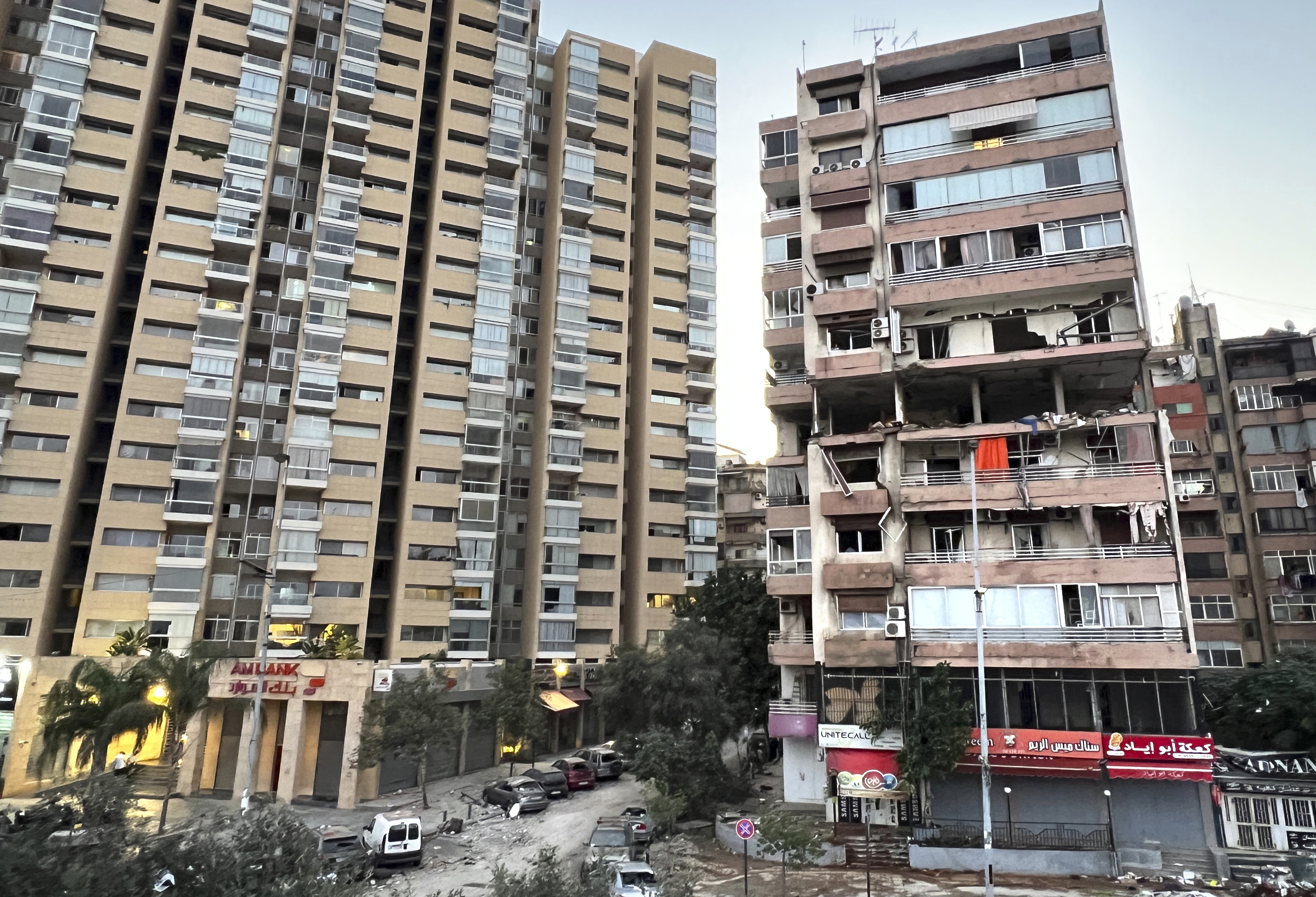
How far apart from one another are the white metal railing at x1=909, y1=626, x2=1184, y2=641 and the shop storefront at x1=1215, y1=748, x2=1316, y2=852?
4811 mm

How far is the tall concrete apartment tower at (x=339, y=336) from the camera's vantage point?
49281 mm

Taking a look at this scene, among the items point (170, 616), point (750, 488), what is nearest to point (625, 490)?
point (750, 488)

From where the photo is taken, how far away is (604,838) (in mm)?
26641

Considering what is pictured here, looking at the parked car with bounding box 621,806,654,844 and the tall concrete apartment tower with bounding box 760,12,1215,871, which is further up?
the tall concrete apartment tower with bounding box 760,12,1215,871

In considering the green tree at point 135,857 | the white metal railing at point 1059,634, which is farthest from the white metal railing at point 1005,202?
the green tree at point 135,857

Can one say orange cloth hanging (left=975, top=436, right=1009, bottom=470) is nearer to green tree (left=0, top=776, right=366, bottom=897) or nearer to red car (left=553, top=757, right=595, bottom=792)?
red car (left=553, top=757, right=595, bottom=792)

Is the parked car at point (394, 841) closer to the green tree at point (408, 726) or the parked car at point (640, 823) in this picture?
the parked car at point (640, 823)

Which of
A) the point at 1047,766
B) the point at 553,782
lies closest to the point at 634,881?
the point at 1047,766

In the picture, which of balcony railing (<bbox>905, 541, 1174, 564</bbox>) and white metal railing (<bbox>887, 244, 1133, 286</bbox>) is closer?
balcony railing (<bbox>905, 541, 1174, 564</bbox>)

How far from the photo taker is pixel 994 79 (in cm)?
3700

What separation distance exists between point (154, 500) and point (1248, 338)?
251 ft

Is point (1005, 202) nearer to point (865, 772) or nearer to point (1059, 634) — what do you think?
point (1059, 634)

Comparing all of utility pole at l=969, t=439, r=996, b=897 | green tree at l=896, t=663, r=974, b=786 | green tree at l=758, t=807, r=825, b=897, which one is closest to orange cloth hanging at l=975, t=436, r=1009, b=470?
green tree at l=896, t=663, r=974, b=786

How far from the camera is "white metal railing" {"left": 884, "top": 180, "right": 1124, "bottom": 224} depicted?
3456 centimetres
